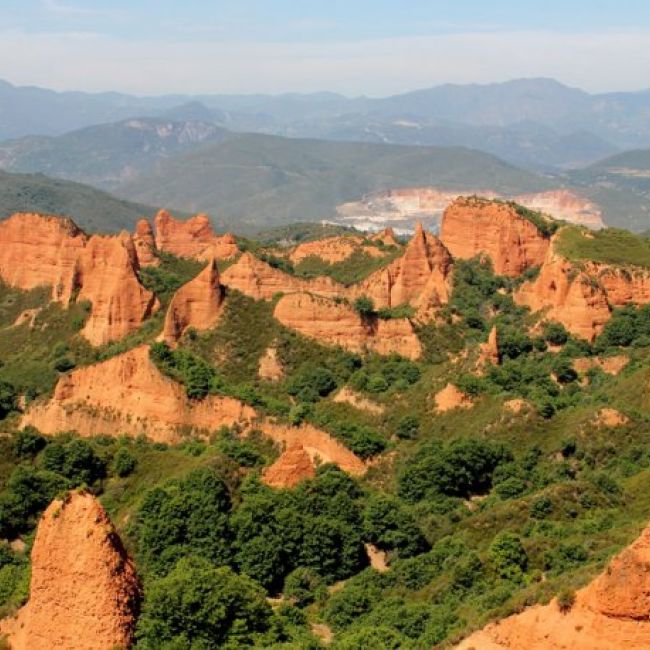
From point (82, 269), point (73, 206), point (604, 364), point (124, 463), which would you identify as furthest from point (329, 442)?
point (73, 206)

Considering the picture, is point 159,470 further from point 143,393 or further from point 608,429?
point 608,429

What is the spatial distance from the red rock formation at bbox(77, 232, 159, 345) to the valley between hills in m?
0.14

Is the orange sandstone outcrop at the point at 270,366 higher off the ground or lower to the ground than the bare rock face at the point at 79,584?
lower

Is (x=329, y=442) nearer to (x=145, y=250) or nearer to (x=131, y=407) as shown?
(x=131, y=407)

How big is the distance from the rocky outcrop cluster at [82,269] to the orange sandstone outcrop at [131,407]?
11096mm

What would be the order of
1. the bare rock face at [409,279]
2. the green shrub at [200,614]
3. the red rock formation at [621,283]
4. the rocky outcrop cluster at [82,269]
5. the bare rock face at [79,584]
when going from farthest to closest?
the bare rock face at [409,279] < the red rock formation at [621,283] < the rocky outcrop cluster at [82,269] < the green shrub at [200,614] < the bare rock face at [79,584]

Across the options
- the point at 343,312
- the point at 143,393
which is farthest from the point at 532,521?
the point at 343,312

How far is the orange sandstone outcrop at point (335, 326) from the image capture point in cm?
5678

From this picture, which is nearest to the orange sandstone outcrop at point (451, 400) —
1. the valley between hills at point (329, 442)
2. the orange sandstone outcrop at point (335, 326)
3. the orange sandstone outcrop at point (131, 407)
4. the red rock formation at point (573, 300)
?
the valley between hills at point (329, 442)

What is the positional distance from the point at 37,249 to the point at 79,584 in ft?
149

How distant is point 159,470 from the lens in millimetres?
41094

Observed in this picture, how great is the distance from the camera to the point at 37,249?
68.4 meters

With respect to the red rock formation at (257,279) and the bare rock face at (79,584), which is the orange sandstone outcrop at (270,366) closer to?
the red rock formation at (257,279)

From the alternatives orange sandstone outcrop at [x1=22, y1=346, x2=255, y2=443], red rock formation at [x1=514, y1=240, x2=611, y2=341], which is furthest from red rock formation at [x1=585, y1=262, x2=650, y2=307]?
orange sandstone outcrop at [x1=22, y1=346, x2=255, y2=443]
